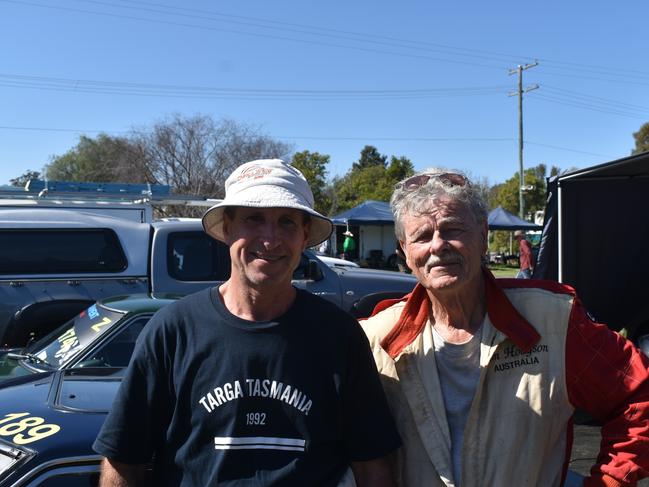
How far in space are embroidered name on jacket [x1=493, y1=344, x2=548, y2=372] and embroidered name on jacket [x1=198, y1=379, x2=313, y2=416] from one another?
25.0 inches

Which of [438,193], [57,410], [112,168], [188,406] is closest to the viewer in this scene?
[188,406]

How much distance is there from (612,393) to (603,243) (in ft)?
19.1

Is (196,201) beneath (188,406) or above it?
above

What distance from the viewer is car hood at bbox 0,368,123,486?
2381 mm

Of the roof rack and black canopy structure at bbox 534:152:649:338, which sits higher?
the roof rack

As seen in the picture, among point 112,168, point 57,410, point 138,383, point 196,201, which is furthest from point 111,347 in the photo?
point 112,168

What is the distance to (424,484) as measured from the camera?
80.9 inches

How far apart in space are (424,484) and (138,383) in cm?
91

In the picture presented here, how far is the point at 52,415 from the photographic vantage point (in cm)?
264

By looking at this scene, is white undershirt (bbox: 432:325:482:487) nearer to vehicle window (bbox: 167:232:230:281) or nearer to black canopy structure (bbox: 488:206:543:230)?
vehicle window (bbox: 167:232:230:281)

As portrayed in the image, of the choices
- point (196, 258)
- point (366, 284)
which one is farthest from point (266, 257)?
point (366, 284)

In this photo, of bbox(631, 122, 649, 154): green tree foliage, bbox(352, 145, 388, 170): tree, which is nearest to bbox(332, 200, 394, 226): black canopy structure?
bbox(631, 122, 649, 154): green tree foliage

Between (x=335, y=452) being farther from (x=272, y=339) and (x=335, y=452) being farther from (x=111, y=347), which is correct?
(x=111, y=347)

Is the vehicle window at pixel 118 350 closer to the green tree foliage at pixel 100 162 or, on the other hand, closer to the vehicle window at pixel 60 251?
the vehicle window at pixel 60 251
